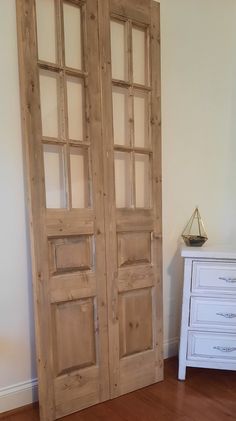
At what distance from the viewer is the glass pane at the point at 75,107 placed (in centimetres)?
178

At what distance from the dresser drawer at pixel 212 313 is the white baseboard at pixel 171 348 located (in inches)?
17.4

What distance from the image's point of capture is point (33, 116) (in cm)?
161

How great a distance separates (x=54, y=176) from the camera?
1766mm

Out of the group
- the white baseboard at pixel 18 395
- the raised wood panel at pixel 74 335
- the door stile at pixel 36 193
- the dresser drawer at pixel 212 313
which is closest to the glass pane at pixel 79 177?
the door stile at pixel 36 193

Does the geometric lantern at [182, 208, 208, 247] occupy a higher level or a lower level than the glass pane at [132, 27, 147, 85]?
lower

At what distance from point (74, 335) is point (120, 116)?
51.9 inches

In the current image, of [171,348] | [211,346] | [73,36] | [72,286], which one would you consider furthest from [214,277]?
[73,36]

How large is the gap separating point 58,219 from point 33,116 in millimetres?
541

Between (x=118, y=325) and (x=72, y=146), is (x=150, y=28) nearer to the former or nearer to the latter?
(x=72, y=146)

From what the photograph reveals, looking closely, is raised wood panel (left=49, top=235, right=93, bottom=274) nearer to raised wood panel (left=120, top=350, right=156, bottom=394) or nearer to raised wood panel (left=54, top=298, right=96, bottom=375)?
raised wood panel (left=54, top=298, right=96, bottom=375)

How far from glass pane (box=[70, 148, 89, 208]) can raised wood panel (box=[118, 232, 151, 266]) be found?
1.03ft

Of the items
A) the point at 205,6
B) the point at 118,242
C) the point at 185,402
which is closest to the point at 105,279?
the point at 118,242

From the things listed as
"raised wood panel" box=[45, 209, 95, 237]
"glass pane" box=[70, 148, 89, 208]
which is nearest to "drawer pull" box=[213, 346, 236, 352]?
"raised wood panel" box=[45, 209, 95, 237]

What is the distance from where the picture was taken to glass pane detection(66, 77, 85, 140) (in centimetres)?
178
